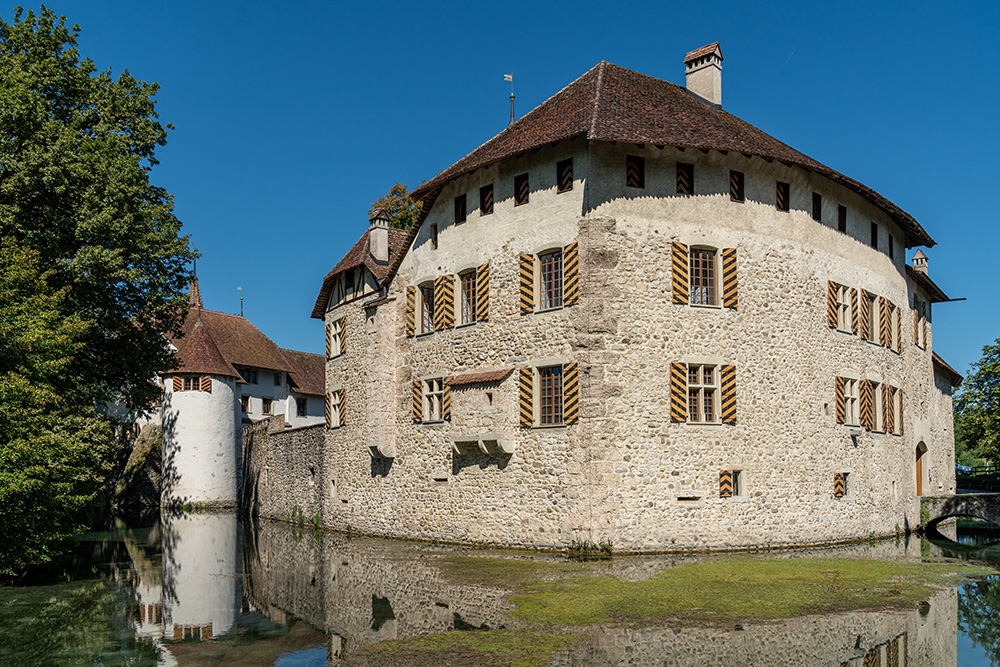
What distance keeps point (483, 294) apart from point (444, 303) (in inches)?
70.3

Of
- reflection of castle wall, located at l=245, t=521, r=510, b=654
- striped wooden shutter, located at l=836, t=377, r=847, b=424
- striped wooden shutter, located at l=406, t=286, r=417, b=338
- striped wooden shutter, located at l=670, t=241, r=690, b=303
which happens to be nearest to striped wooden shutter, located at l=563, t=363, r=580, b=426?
striped wooden shutter, located at l=670, t=241, r=690, b=303

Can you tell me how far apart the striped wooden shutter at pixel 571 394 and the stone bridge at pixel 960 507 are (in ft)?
44.7

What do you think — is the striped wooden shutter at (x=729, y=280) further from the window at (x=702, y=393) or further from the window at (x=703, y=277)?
the window at (x=702, y=393)

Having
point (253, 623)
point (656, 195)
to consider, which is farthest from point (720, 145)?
point (253, 623)

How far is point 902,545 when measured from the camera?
22781 mm

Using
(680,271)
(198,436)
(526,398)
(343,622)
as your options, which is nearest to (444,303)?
(526,398)

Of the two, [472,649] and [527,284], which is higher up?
[527,284]

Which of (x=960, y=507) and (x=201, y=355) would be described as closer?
(x=960, y=507)

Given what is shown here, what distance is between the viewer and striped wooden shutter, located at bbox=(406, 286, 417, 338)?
83.7 feet

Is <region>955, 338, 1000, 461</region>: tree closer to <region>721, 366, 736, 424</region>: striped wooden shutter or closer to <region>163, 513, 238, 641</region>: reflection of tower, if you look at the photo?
<region>721, 366, 736, 424</region>: striped wooden shutter

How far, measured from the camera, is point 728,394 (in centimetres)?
2069

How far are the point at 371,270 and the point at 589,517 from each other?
1249cm

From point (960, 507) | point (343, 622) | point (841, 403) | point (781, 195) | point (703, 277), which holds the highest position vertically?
point (781, 195)

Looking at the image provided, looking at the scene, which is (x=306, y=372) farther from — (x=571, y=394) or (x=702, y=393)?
(x=702, y=393)
